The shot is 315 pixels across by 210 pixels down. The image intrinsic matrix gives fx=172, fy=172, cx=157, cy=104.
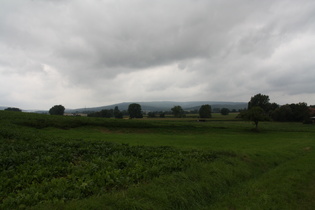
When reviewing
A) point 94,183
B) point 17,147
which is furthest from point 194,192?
point 17,147

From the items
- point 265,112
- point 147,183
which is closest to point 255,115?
point 147,183

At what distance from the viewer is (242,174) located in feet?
37.7

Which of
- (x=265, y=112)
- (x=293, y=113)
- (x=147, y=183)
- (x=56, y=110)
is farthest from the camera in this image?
(x=56, y=110)

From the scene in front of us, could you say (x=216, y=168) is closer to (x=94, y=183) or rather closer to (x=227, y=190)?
(x=227, y=190)

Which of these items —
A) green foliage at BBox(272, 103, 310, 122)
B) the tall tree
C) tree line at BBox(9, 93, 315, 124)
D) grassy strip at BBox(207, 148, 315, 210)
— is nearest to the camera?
grassy strip at BBox(207, 148, 315, 210)

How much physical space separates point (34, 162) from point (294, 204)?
13.4 metres

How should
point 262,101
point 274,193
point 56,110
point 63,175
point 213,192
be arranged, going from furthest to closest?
point 56,110, point 262,101, point 274,193, point 213,192, point 63,175

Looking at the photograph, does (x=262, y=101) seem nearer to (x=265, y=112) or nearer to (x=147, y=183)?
(x=265, y=112)

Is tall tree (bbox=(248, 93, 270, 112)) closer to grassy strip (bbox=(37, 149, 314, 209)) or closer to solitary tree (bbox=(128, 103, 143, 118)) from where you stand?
solitary tree (bbox=(128, 103, 143, 118))

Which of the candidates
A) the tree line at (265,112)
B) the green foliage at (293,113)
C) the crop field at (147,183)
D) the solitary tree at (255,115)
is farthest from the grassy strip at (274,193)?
the green foliage at (293,113)

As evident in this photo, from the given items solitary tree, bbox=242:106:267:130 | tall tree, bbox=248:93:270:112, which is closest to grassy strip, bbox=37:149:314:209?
solitary tree, bbox=242:106:267:130

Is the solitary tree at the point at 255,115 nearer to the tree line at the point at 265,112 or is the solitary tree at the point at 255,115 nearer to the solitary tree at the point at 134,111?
the tree line at the point at 265,112

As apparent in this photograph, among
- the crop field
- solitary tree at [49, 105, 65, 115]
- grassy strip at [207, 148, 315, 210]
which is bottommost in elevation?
grassy strip at [207, 148, 315, 210]

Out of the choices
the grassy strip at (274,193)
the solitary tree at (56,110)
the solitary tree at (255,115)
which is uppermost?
the solitary tree at (56,110)
